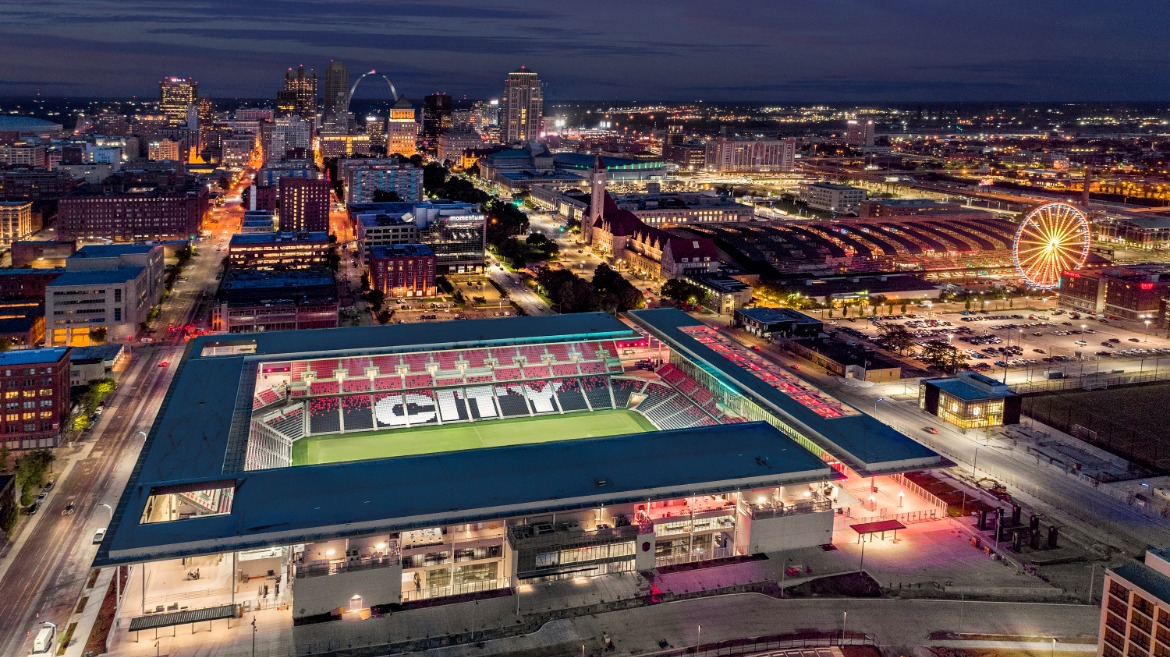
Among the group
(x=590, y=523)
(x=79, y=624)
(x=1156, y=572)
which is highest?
(x=1156, y=572)

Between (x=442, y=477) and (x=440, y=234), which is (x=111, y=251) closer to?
(x=440, y=234)

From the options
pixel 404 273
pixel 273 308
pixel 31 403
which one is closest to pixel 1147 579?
pixel 31 403

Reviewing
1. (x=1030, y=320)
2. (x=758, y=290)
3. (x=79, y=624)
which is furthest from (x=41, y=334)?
(x=1030, y=320)

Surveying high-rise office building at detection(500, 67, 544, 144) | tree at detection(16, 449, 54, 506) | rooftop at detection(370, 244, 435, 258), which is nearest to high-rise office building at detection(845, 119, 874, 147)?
high-rise office building at detection(500, 67, 544, 144)

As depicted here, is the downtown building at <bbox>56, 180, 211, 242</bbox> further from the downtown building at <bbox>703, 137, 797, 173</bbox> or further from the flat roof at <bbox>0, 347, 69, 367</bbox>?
the downtown building at <bbox>703, 137, 797, 173</bbox>

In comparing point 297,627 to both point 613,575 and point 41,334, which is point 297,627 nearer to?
point 613,575

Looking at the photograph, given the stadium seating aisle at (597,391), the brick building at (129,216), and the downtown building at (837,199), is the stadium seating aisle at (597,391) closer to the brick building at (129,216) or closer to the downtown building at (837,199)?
the brick building at (129,216)
